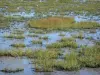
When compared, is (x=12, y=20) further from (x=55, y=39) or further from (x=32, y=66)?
(x=32, y=66)

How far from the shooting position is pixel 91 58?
38.8 feet

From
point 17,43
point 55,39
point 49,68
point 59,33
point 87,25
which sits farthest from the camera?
point 87,25

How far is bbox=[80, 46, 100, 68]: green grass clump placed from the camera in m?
11.5

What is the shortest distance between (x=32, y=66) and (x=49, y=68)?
103cm

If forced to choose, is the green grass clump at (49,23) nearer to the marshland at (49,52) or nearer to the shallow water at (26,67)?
the marshland at (49,52)

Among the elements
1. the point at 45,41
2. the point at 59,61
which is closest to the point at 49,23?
the point at 45,41

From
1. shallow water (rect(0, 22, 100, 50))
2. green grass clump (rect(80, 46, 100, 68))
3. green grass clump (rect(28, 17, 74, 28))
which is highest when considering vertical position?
green grass clump (rect(80, 46, 100, 68))

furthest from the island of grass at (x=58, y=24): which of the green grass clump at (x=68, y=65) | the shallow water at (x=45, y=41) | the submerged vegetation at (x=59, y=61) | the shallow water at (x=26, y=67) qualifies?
the green grass clump at (x=68, y=65)

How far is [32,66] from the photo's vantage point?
1162 cm

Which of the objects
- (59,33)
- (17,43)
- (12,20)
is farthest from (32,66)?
(12,20)

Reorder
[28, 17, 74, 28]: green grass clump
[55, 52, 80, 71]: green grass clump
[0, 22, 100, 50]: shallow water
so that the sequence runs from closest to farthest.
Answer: [55, 52, 80, 71]: green grass clump < [0, 22, 100, 50]: shallow water < [28, 17, 74, 28]: green grass clump

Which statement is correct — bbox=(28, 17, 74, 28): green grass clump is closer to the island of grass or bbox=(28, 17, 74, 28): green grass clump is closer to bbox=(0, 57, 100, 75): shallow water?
the island of grass

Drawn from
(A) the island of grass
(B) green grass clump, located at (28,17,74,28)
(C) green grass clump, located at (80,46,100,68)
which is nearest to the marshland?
(C) green grass clump, located at (80,46,100,68)

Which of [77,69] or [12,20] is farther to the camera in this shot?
[12,20]
